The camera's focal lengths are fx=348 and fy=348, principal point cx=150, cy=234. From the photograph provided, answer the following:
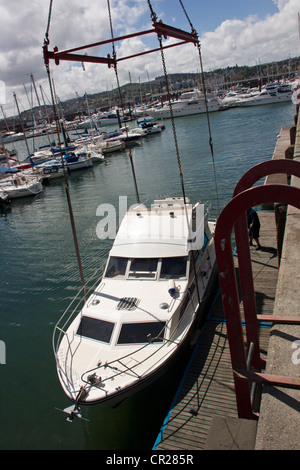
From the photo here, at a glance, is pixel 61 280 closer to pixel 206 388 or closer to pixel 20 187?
pixel 206 388

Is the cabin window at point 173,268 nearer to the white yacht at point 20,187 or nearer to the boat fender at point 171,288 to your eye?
the boat fender at point 171,288

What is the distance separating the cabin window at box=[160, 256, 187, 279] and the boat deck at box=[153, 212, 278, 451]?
1788 millimetres

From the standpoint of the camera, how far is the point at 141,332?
9.43 m

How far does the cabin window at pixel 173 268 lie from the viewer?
36.3ft

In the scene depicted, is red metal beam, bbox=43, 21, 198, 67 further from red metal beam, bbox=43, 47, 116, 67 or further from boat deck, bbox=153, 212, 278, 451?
boat deck, bbox=153, 212, 278, 451

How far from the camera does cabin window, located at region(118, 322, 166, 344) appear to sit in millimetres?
9305

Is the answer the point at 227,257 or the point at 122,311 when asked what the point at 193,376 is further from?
the point at 227,257

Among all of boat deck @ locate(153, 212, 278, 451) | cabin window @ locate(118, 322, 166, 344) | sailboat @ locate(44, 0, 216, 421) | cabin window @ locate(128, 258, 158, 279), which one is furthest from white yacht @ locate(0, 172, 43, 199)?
cabin window @ locate(118, 322, 166, 344)

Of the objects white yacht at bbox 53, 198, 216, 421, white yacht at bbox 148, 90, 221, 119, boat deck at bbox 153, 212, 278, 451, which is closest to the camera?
boat deck at bbox 153, 212, 278, 451

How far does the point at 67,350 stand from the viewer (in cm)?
955

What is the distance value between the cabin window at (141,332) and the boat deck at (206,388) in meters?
1.31

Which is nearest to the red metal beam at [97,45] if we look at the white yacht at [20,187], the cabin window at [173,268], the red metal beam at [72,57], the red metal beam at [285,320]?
the red metal beam at [72,57]

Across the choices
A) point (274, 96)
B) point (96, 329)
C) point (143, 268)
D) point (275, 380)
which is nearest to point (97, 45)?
point (143, 268)
